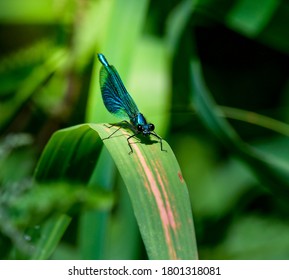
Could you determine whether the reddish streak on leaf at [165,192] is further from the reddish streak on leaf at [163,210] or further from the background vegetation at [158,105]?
the background vegetation at [158,105]

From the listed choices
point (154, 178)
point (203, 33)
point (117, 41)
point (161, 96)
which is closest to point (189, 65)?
point (161, 96)

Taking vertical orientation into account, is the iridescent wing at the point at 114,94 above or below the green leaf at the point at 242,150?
above

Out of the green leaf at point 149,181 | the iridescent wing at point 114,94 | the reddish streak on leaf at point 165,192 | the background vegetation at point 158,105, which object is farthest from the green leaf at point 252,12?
the reddish streak on leaf at point 165,192

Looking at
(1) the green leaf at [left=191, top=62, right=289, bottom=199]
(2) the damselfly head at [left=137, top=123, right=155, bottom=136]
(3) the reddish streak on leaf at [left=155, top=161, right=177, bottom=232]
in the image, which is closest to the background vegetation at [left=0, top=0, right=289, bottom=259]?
(1) the green leaf at [left=191, top=62, right=289, bottom=199]

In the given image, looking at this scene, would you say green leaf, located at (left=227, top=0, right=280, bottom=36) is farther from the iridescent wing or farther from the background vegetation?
the iridescent wing
